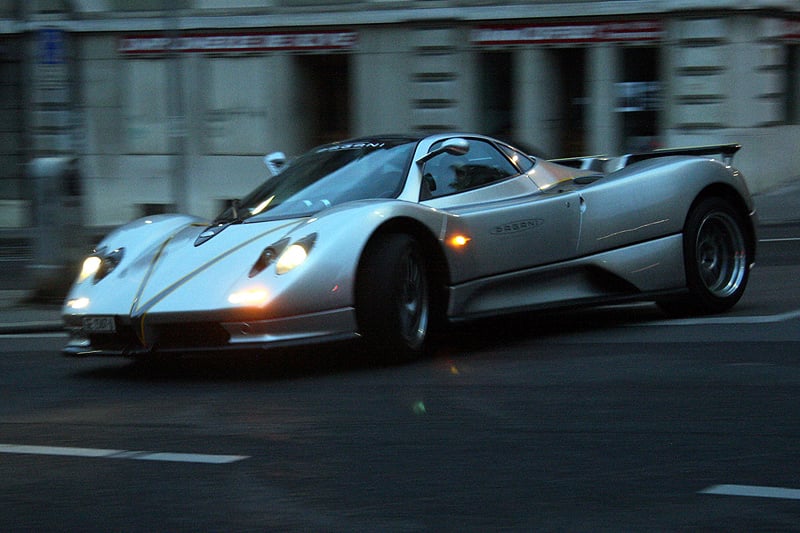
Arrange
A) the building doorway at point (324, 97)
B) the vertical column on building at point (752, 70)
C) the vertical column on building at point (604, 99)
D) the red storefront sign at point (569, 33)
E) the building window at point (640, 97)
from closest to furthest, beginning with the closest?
the vertical column on building at point (752, 70)
the red storefront sign at point (569, 33)
the building window at point (640, 97)
the vertical column on building at point (604, 99)
the building doorway at point (324, 97)

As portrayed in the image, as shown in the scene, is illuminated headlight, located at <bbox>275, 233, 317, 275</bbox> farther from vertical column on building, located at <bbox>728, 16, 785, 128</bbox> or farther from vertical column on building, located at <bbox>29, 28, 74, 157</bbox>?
vertical column on building, located at <bbox>728, 16, 785, 128</bbox>

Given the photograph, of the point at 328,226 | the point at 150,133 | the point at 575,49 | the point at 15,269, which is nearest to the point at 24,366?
the point at 328,226

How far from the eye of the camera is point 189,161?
23.0m

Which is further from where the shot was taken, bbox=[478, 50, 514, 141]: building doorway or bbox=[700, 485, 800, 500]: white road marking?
bbox=[478, 50, 514, 141]: building doorway

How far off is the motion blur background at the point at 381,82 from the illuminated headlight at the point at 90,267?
410 inches

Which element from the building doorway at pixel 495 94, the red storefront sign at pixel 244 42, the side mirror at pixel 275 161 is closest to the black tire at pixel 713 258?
the side mirror at pixel 275 161

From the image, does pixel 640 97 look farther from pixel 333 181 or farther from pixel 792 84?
pixel 333 181

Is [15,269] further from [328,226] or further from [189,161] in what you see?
[328,226]

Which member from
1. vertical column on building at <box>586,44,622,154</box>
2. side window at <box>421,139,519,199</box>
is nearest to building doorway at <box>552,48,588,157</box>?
vertical column on building at <box>586,44,622,154</box>

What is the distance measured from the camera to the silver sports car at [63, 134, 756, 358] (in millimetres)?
6535

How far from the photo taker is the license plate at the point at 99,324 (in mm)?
6785

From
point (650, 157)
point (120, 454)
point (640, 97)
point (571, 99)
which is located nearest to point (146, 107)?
point (571, 99)

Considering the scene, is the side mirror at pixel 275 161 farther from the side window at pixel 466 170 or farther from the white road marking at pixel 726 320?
the white road marking at pixel 726 320

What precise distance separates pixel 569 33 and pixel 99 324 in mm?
15060
